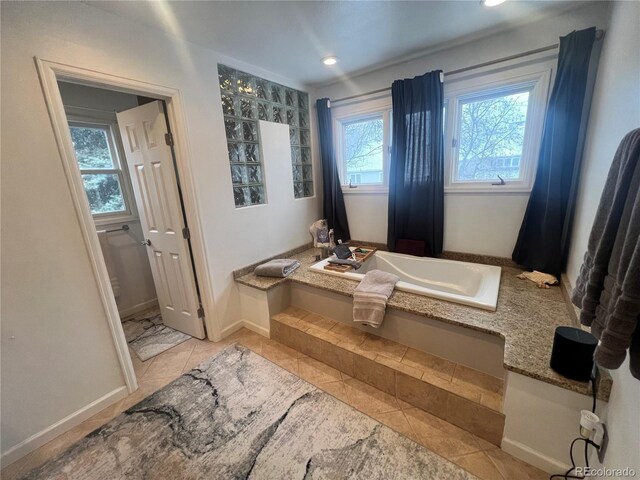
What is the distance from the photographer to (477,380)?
1.52 metres

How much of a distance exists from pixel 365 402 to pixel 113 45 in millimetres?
2745

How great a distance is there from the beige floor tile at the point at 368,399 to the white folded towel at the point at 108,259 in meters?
2.42

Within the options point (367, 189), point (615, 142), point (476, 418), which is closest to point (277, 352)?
point (476, 418)

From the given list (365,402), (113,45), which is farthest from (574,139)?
(113,45)

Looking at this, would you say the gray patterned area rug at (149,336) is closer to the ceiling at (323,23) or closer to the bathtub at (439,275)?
the bathtub at (439,275)

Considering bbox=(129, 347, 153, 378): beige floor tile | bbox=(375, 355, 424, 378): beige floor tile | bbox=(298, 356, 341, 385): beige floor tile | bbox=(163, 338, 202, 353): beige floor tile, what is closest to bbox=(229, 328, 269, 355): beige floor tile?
bbox=(163, 338, 202, 353): beige floor tile

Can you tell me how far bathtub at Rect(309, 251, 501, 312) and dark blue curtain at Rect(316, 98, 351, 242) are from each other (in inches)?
24.5

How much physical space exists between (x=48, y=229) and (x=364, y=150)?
2696mm

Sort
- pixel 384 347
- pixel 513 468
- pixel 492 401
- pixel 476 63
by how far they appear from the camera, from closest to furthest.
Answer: pixel 513 468 < pixel 492 401 < pixel 384 347 < pixel 476 63

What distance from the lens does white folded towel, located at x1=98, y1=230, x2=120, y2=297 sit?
2.52 meters

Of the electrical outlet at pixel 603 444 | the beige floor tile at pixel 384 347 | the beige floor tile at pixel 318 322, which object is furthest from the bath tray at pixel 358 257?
the electrical outlet at pixel 603 444

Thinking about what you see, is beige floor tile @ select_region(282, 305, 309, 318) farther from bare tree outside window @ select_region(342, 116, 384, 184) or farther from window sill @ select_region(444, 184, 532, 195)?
window sill @ select_region(444, 184, 532, 195)

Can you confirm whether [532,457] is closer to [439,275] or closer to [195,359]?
[439,275]

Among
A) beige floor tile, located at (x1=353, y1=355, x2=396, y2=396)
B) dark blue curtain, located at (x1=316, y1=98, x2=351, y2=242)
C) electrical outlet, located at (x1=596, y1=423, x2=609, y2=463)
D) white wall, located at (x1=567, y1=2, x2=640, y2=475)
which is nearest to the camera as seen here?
white wall, located at (x1=567, y1=2, x2=640, y2=475)
